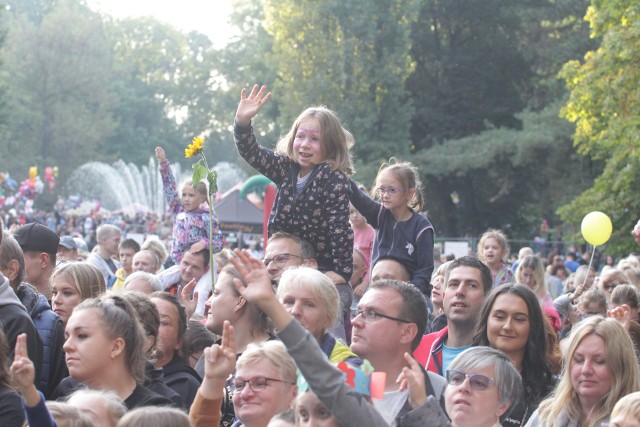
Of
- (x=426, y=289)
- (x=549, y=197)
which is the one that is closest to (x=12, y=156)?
(x=549, y=197)

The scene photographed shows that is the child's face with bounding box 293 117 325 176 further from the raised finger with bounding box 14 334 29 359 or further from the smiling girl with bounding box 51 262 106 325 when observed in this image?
the raised finger with bounding box 14 334 29 359

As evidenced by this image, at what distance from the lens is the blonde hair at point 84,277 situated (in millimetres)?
7086

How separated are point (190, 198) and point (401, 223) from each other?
2896 mm

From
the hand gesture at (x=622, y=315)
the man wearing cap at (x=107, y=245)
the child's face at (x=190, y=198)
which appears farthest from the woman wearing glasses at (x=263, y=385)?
the man wearing cap at (x=107, y=245)

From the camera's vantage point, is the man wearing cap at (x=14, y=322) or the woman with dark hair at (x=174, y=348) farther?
the woman with dark hair at (x=174, y=348)

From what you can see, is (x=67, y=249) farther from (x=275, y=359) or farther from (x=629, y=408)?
(x=629, y=408)

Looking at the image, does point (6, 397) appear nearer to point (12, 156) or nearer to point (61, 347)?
point (61, 347)

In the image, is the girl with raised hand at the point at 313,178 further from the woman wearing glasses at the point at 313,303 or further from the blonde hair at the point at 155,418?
the blonde hair at the point at 155,418

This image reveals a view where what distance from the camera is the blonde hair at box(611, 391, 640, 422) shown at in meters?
4.75

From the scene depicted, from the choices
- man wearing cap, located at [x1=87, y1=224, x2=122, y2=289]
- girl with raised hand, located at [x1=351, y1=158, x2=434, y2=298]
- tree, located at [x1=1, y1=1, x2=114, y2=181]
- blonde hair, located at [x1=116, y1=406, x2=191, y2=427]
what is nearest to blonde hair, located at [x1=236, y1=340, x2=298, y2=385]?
blonde hair, located at [x1=116, y1=406, x2=191, y2=427]

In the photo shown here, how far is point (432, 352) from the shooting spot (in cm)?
691

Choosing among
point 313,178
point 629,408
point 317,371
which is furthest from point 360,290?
point 317,371

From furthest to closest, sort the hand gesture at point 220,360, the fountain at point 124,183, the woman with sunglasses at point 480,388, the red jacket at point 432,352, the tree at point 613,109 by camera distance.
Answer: the fountain at point 124,183 < the tree at point 613,109 < the red jacket at point 432,352 < the woman with sunglasses at point 480,388 < the hand gesture at point 220,360

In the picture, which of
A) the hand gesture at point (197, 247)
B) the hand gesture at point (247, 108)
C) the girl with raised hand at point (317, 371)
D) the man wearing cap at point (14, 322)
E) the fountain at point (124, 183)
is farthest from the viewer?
the fountain at point (124, 183)
